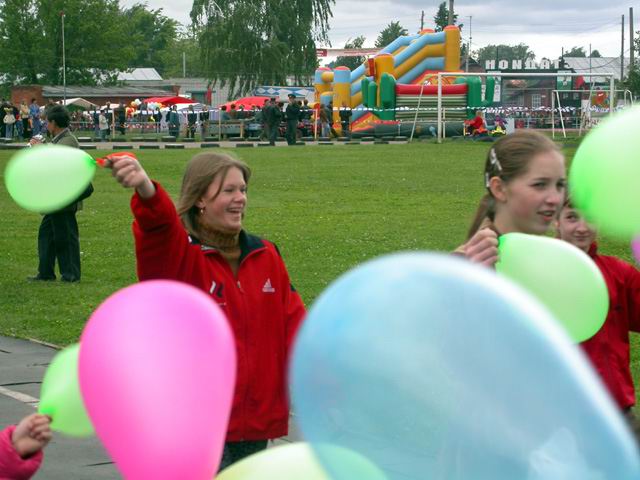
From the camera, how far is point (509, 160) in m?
3.57

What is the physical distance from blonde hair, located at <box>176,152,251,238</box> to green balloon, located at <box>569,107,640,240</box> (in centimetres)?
133

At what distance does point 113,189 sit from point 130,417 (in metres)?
20.8

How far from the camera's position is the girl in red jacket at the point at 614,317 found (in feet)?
12.3

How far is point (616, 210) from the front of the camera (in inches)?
119

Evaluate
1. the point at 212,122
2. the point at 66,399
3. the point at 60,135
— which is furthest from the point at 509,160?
the point at 212,122

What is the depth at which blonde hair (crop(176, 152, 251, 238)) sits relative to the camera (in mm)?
4031

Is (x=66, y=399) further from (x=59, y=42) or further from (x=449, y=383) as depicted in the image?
(x=59, y=42)

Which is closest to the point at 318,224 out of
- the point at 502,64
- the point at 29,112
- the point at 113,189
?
the point at 113,189

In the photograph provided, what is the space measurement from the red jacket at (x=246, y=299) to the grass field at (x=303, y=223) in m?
3.98

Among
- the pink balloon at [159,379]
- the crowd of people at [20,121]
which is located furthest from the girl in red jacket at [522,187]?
the crowd of people at [20,121]

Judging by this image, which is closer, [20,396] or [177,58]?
[20,396]

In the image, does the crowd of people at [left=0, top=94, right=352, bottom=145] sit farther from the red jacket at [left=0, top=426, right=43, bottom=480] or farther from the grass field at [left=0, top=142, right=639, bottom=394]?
the red jacket at [left=0, top=426, right=43, bottom=480]

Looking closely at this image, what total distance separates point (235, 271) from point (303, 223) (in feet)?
41.3

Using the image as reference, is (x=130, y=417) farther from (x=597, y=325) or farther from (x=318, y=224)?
(x=318, y=224)
